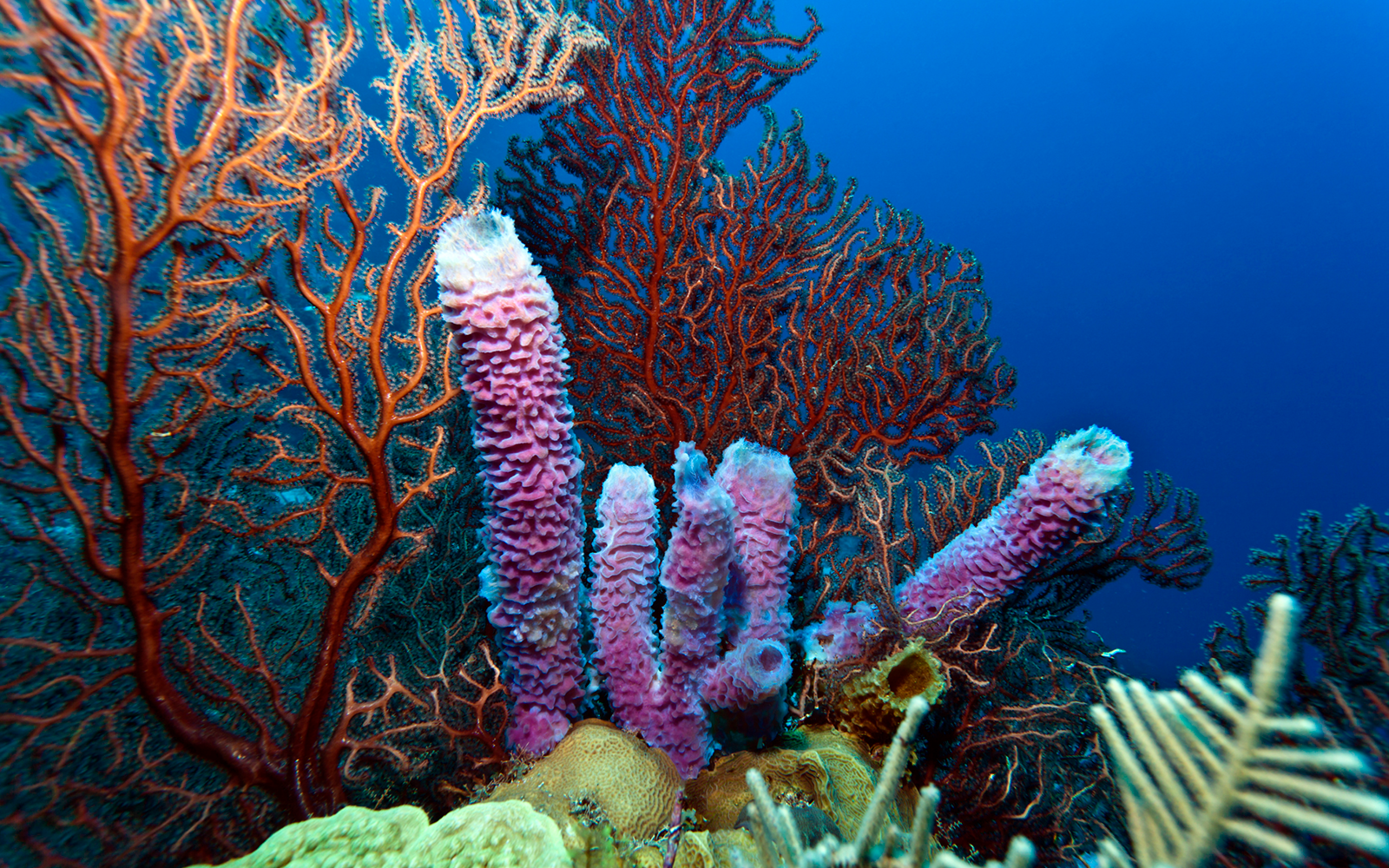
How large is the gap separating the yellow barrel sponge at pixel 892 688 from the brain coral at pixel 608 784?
0.82 m

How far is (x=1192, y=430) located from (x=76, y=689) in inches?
2635

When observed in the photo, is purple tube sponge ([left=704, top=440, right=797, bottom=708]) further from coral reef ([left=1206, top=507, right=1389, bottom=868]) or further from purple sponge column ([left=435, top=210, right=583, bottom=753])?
coral reef ([left=1206, top=507, right=1389, bottom=868])

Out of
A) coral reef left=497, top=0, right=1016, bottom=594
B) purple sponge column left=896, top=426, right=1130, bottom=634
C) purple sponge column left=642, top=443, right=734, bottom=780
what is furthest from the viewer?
coral reef left=497, top=0, right=1016, bottom=594

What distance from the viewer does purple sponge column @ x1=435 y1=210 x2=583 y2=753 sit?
1676 mm

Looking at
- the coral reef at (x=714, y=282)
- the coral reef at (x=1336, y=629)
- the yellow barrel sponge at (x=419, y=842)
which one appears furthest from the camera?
the coral reef at (x=714, y=282)

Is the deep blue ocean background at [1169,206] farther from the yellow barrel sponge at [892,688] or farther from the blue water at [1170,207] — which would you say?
the yellow barrel sponge at [892,688]

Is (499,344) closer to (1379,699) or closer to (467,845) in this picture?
(467,845)

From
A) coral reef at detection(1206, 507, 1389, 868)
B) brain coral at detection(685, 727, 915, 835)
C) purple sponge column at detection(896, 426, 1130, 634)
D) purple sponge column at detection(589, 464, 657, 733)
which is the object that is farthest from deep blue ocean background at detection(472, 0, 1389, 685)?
purple sponge column at detection(589, 464, 657, 733)

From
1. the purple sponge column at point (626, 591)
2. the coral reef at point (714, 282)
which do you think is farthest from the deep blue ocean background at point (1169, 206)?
the purple sponge column at point (626, 591)

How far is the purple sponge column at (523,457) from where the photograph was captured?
5.50 feet

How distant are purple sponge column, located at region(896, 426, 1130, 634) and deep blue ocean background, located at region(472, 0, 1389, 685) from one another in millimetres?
40219

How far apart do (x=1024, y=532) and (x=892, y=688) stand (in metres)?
0.92

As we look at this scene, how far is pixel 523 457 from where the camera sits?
5.90ft

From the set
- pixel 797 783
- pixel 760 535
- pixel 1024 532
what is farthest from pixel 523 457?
pixel 1024 532
